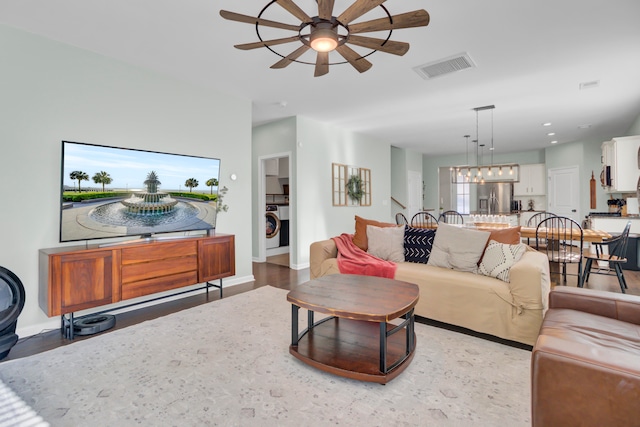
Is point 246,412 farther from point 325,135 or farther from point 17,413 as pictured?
point 325,135

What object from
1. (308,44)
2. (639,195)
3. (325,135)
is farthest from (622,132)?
(308,44)

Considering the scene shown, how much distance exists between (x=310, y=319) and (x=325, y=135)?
4373mm

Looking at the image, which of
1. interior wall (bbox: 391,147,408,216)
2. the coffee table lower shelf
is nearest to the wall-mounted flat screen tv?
the coffee table lower shelf

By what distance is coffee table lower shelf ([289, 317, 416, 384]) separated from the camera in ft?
6.48

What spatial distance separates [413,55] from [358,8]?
1.73m

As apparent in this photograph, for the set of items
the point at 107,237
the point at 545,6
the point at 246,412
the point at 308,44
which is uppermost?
the point at 545,6

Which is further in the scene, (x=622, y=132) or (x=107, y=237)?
(x=622, y=132)

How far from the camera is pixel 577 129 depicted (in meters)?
6.80

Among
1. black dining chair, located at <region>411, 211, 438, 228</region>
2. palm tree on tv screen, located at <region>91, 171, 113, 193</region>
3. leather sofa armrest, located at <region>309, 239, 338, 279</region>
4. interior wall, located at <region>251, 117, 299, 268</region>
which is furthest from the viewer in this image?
Result: black dining chair, located at <region>411, 211, 438, 228</region>

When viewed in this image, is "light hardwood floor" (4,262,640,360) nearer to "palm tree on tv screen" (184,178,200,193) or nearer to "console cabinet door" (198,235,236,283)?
"console cabinet door" (198,235,236,283)

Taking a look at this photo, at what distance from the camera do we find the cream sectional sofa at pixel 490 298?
8.13 feet

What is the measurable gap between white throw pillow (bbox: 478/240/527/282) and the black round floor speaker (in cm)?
357

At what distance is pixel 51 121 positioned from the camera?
116 inches

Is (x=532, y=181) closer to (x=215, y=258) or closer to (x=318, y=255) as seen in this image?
(x=318, y=255)
